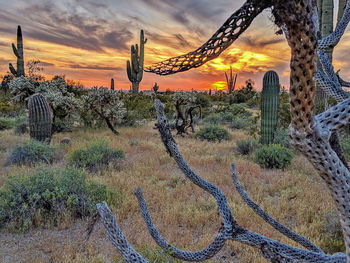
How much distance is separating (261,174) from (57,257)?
5358 mm

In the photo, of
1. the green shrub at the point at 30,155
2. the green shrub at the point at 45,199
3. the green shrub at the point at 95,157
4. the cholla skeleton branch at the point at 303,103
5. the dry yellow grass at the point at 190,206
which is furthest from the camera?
the green shrub at the point at 30,155

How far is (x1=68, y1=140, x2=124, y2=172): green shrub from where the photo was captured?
23.5ft

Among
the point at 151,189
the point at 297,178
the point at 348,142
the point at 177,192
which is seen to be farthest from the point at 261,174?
the point at 348,142

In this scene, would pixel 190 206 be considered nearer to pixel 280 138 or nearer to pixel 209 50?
pixel 209 50

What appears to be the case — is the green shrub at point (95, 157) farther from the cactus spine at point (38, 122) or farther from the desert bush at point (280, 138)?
the desert bush at point (280, 138)

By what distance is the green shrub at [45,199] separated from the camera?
430 cm

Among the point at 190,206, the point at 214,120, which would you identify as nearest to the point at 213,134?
the point at 214,120

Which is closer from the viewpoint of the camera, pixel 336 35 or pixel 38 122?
pixel 336 35

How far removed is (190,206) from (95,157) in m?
3.58

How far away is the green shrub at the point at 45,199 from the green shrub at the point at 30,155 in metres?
2.83

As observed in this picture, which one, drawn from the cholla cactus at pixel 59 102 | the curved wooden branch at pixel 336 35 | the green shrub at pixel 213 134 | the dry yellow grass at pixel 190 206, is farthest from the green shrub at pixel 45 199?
the cholla cactus at pixel 59 102

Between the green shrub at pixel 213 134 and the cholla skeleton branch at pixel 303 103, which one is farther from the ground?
the cholla skeleton branch at pixel 303 103

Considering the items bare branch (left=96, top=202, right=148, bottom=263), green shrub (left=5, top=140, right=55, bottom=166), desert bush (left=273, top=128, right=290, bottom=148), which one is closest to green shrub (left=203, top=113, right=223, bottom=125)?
desert bush (left=273, top=128, right=290, bottom=148)

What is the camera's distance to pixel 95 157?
285 inches
